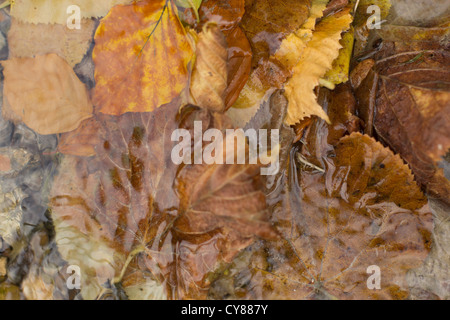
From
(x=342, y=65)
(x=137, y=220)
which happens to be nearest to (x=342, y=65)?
(x=342, y=65)

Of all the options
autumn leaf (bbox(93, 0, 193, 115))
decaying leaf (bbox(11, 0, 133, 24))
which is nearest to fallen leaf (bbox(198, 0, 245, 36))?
autumn leaf (bbox(93, 0, 193, 115))

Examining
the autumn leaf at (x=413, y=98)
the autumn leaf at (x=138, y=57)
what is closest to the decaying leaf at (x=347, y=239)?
the autumn leaf at (x=413, y=98)

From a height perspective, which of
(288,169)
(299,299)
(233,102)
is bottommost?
(299,299)

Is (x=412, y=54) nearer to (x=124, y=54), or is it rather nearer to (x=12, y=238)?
(x=124, y=54)

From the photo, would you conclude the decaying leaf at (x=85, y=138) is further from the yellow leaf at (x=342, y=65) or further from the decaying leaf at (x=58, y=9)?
the yellow leaf at (x=342, y=65)

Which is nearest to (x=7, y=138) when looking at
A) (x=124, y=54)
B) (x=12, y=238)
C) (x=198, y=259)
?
(x=12, y=238)
